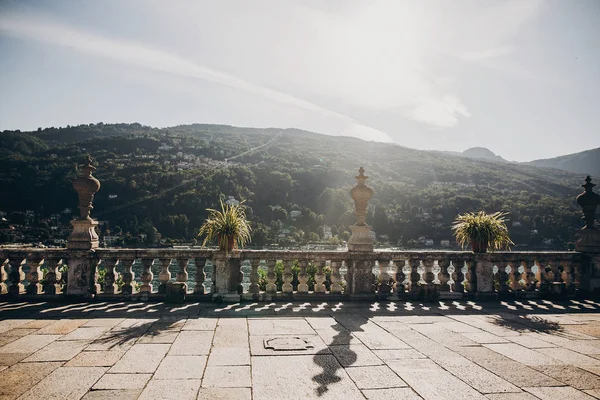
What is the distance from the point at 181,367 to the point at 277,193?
153 ft

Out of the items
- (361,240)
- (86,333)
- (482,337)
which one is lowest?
(482,337)

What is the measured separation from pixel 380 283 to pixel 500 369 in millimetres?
3689

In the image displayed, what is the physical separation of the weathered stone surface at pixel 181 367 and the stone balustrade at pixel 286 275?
2.88 meters

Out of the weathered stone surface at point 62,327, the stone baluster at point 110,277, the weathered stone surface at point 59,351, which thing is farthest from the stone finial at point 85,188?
the weathered stone surface at point 59,351

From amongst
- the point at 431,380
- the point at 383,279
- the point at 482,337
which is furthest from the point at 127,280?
the point at 482,337

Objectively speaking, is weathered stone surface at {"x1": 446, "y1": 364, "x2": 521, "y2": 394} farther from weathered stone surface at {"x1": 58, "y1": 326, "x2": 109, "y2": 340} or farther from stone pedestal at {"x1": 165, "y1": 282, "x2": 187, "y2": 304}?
stone pedestal at {"x1": 165, "y1": 282, "x2": 187, "y2": 304}

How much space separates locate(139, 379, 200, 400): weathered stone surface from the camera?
2961 millimetres

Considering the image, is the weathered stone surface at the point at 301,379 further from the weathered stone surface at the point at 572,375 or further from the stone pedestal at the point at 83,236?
the stone pedestal at the point at 83,236

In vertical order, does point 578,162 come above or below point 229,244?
above

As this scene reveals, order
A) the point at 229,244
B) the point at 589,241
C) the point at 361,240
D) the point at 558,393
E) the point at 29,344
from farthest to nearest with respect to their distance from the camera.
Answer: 1. the point at 589,241
2. the point at 361,240
3. the point at 229,244
4. the point at 29,344
5. the point at 558,393

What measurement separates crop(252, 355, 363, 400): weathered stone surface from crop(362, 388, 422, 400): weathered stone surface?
0.10 meters

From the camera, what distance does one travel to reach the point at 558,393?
318 cm

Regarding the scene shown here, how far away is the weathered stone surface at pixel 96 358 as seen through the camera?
3623 mm

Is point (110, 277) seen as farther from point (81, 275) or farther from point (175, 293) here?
point (175, 293)
